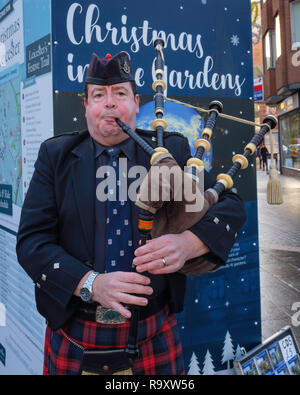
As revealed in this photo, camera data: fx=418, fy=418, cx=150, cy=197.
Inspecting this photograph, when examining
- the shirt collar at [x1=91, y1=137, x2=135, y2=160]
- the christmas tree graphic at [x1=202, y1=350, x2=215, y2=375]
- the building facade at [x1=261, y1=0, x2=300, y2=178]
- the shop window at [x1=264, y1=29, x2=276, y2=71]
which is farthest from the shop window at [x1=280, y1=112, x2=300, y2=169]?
the shirt collar at [x1=91, y1=137, x2=135, y2=160]

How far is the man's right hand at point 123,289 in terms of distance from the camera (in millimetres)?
1515

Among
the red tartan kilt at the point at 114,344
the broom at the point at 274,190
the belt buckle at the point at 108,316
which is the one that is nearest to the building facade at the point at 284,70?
the broom at the point at 274,190

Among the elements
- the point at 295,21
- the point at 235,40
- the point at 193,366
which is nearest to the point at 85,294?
the point at 193,366

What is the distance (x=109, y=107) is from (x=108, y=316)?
0.86 m

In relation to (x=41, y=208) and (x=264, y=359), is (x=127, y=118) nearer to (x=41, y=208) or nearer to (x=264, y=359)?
(x=41, y=208)

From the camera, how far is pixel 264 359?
3189mm

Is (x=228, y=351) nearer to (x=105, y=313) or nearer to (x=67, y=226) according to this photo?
(x=105, y=313)

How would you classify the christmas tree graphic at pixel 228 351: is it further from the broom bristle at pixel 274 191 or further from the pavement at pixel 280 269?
the broom bristle at pixel 274 191

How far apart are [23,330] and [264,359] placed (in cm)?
184

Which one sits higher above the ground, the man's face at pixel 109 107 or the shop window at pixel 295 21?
the shop window at pixel 295 21

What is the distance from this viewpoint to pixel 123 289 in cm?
152

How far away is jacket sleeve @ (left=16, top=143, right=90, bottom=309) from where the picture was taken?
162 cm

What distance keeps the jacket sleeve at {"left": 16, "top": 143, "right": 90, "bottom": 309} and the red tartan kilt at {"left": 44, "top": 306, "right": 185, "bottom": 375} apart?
192 mm

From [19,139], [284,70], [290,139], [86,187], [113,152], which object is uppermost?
[284,70]
